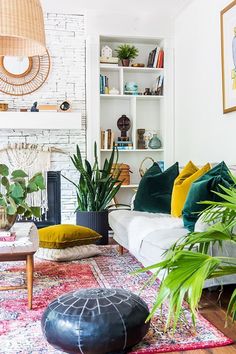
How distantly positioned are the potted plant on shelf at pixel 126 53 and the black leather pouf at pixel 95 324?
3.95m

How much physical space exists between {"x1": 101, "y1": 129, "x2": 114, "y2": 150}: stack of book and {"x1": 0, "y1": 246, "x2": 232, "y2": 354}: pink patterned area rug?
1.50m

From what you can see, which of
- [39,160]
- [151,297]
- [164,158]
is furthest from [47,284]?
[164,158]

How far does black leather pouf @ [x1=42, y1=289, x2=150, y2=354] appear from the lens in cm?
192

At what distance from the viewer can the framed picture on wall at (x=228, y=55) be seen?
12.5ft

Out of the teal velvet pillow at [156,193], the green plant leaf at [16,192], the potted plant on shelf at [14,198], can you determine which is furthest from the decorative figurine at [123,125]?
the green plant leaf at [16,192]

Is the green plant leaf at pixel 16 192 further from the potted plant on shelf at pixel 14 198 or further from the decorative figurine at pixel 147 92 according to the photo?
the decorative figurine at pixel 147 92

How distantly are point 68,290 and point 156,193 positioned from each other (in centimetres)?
142

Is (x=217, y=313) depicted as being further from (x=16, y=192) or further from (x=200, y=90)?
(x=200, y=90)

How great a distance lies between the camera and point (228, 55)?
3.91m

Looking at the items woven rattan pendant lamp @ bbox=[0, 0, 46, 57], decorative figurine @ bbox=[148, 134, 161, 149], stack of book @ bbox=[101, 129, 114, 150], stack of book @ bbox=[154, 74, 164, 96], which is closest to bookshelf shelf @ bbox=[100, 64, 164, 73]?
stack of book @ bbox=[154, 74, 164, 96]

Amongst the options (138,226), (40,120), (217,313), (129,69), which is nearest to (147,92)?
(129,69)

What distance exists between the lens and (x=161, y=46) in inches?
223

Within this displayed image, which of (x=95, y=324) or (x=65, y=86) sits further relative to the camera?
(x=65, y=86)

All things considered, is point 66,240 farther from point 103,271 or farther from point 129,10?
point 129,10
